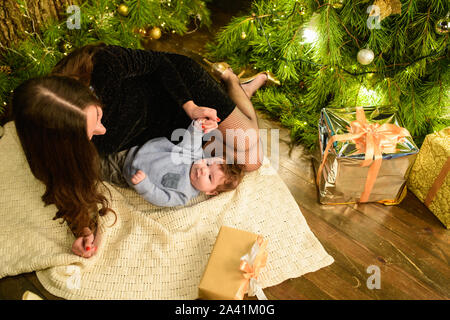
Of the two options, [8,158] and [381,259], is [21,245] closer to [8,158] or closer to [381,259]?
[8,158]

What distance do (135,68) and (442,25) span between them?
1145 mm

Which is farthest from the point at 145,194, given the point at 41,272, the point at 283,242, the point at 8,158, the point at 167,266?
the point at 8,158

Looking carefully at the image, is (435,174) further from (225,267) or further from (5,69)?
(5,69)

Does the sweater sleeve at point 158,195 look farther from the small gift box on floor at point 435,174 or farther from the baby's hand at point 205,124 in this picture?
the small gift box on floor at point 435,174

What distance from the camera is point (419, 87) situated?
1550 millimetres

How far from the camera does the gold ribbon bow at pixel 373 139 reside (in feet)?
4.35

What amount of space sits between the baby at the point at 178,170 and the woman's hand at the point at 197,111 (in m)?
0.03

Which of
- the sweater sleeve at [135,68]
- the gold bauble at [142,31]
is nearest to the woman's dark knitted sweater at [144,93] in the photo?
the sweater sleeve at [135,68]

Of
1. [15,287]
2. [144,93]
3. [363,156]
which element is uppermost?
[144,93]

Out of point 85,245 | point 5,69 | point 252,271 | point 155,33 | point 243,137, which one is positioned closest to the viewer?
point 252,271

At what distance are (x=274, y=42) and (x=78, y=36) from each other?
3.30 feet

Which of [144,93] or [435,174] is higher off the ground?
[144,93]

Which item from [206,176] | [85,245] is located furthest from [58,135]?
[206,176]

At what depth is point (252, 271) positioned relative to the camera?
1134 millimetres
